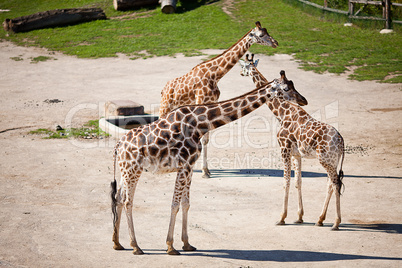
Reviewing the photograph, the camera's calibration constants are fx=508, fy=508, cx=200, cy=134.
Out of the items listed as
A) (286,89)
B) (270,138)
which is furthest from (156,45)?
(286,89)

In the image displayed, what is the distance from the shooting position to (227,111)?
377 inches

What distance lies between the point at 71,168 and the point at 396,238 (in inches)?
333

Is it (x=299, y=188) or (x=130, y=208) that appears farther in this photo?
(x=299, y=188)

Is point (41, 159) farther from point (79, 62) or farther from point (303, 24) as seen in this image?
point (303, 24)

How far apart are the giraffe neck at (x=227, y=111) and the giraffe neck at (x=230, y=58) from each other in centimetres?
384

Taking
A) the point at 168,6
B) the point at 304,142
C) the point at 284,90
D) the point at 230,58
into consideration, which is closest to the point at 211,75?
the point at 230,58

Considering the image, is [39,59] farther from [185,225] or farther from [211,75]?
[185,225]

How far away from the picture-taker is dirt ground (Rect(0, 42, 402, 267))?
9414 millimetres

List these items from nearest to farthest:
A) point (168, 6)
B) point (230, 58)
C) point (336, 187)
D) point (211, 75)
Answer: point (336, 187), point (230, 58), point (211, 75), point (168, 6)

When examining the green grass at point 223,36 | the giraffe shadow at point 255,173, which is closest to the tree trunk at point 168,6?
the green grass at point 223,36

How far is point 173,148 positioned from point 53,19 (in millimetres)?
25420

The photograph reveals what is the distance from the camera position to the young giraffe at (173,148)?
30.8 feet

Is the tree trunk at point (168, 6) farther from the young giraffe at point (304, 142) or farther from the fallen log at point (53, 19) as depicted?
the young giraffe at point (304, 142)

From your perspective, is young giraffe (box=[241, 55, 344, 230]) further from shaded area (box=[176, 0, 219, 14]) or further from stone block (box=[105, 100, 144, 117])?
shaded area (box=[176, 0, 219, 14])
